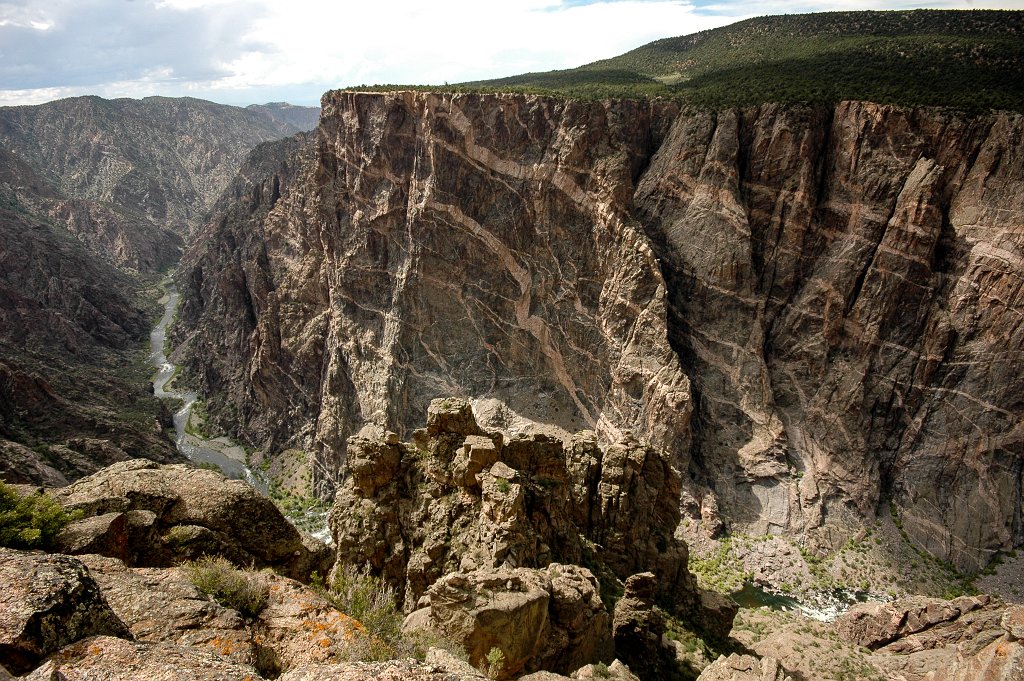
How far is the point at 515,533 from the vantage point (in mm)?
19266

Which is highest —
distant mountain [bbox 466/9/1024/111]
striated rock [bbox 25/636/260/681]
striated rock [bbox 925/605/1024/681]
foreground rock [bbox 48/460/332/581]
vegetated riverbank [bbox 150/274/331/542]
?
distant mountain [bbox 466/9/1024/111]

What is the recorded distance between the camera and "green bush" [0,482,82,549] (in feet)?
35.0

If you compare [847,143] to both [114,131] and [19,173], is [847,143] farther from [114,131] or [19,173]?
[114,131]

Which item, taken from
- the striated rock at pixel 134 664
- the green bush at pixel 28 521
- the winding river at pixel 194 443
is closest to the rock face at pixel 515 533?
the striated rock at pixel 134 664

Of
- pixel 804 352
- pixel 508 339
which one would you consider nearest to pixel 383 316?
pixel 508 339

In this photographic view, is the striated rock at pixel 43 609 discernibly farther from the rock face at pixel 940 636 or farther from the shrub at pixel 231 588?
the rock face at pixel 940 636

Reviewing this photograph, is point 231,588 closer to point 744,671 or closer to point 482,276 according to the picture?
point 744,671

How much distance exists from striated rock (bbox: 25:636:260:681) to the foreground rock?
228 inches

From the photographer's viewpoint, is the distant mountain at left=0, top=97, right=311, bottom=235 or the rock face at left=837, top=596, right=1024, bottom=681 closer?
the rock face at left=837, top=596, right=1024, bottom=681

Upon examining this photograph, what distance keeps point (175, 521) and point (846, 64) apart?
62751 millimetres

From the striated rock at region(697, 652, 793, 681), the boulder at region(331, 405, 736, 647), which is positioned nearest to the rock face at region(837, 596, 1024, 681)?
the striated rock at region(697, 652, 793, 681)

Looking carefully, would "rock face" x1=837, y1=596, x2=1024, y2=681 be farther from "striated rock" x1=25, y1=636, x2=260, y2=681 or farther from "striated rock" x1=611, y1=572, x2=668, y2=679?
"striated rock" x1=25, y1=636, x2=260, y2=681

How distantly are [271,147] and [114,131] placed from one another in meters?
100

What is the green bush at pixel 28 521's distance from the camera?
1067 cm
